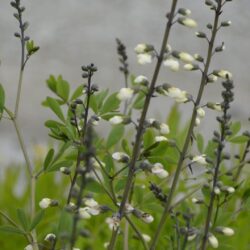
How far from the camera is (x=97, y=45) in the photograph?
4.89 meters

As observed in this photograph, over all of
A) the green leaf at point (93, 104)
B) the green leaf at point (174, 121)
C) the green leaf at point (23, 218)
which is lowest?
the green leaf at point (23, 218)

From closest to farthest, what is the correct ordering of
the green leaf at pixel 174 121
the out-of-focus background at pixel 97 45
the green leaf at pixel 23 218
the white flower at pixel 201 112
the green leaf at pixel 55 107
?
the white flower at pixel 201 112 < the green leaf at pixel 23 218 < the green leaf at pixel 55 107 < the green leaf at pixel 174 121 < the out-of-focus background at pixel 97 45

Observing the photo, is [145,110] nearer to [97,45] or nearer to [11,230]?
[11,230]

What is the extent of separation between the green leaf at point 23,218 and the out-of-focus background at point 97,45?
2.77 meters

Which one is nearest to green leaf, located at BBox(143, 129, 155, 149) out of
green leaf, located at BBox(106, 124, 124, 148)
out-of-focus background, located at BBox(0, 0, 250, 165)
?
green leaf, located at BBox(106, 124, 124, 148)

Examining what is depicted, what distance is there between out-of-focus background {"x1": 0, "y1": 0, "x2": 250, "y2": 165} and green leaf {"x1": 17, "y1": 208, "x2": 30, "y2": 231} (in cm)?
277

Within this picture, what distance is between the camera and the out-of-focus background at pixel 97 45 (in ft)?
14.6

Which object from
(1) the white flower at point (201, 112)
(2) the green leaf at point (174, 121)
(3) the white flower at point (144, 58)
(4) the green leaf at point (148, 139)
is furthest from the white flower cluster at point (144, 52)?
(2) the green leaf at point (174, 121)

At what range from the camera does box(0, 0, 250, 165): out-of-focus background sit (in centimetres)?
444

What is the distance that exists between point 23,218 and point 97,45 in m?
3.57

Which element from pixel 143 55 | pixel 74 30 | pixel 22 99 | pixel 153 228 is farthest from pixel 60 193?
pixel 74 30

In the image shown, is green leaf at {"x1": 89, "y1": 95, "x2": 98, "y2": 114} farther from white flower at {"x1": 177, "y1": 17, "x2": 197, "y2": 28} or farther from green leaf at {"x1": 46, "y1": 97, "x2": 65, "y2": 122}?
white flower at {"x1": 177, "y1": 17, "x2": 197, "y2": 28}

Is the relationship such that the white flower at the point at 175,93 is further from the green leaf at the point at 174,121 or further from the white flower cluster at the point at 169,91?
the green leaf at the point at 174,121

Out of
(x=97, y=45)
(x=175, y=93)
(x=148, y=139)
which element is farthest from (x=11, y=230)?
(x=97, y=45)
